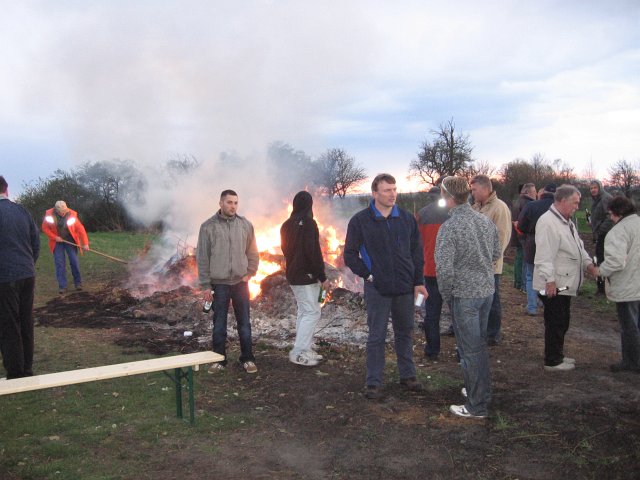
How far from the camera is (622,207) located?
587 cm

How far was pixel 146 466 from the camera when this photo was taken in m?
4.15

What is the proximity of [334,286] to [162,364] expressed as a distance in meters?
5.54

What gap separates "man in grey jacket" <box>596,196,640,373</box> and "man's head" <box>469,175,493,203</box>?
148 centimetres

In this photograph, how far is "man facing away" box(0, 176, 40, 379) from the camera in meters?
6.03

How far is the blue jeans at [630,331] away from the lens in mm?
5829

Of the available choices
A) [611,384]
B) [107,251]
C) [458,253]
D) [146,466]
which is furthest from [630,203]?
[107,251]

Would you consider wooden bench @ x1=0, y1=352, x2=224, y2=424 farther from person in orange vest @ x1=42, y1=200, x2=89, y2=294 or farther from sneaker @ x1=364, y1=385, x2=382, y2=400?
person in orange vest @ x1=42, y1=200, x2=89, y2=294

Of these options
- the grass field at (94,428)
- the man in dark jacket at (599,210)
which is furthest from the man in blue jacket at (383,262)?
the man in dark jacket at (599,210)

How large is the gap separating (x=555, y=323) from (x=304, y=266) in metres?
3.04

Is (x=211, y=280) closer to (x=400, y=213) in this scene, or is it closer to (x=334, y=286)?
(x=400, y=213)

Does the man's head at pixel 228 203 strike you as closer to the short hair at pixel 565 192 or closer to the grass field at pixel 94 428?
the grass field at pixel 94 428

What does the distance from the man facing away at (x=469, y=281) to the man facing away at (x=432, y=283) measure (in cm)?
188

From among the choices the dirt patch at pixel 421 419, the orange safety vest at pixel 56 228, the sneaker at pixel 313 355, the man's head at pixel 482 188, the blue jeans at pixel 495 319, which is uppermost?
the man's head at pixel 482 188

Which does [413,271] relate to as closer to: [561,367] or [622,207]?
[561,367]
